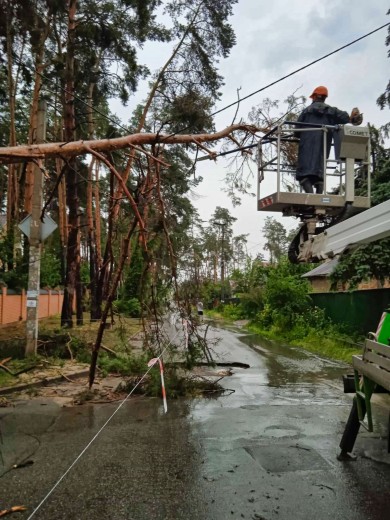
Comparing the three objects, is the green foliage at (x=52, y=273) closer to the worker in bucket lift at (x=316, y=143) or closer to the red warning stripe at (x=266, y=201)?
the red warning stripe at (x=266, y=201)

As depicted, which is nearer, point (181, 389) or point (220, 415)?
point (220, 415)

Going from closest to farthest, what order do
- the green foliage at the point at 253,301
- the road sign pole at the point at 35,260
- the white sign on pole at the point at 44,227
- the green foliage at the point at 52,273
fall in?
the road sign pole at the point at 35,260, the white sign on pole at the point at 44,227, the green foliage at the point at 52,273, the green foliage at the point at 253,301

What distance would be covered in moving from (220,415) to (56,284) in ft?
77.7

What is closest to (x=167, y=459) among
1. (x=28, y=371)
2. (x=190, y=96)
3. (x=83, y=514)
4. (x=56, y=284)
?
(x=83, y=514)

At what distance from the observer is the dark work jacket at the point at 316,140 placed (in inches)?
273

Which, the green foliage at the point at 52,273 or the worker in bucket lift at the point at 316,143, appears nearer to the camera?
the worker in bucket lift at the point at 316,143

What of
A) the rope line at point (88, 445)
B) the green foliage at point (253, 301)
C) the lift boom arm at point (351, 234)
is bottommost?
the rope line at point (88, 445)

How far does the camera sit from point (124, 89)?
17.8 metres

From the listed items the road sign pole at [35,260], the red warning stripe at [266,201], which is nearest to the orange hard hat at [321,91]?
the red warning stripe at [266,201]

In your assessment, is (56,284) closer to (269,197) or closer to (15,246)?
(15,246)

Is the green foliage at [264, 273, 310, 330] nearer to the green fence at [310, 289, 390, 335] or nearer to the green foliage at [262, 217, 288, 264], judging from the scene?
the green fence at [310, 289, 390, 335]

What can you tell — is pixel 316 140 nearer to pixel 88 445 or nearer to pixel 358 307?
pixel 88 445

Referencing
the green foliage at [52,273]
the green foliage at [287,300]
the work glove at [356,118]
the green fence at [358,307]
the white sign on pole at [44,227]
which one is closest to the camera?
the work glove at [356,118]

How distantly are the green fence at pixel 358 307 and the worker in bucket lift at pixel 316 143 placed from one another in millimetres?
9592
